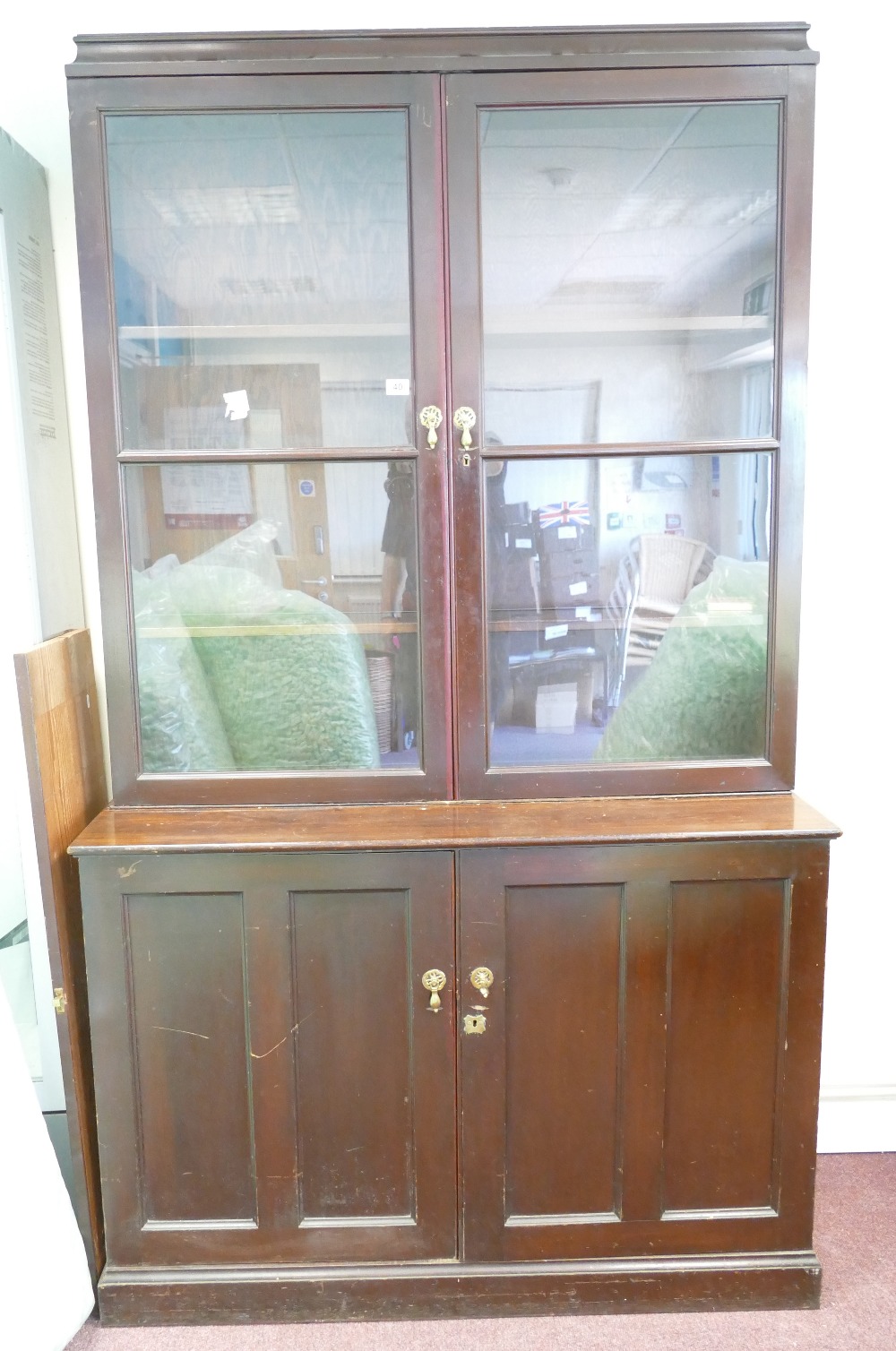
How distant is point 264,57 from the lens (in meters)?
1.50

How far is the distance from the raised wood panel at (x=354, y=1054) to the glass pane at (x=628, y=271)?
0.89 metres

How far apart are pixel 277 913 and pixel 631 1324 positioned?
0.98 metres

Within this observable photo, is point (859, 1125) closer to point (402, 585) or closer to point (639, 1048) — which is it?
point (639, 1048)

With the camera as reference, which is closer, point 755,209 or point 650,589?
point 755,209

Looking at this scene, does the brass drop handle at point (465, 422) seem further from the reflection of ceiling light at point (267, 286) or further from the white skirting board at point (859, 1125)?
the white skirting board at point (859, 1125)

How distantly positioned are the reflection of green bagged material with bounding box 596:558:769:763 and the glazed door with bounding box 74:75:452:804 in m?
0.38

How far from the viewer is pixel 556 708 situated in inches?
67.9

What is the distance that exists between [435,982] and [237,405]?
42.0 inches

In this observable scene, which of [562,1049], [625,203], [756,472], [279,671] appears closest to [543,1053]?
[562,1049]

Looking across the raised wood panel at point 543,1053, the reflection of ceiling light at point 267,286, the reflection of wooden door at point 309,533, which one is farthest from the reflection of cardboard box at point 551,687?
the reflection of ceiling light at point 267,286

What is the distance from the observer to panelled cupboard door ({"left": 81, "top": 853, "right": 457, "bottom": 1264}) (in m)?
1.56

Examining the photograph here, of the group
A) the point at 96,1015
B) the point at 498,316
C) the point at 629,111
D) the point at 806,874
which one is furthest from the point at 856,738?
the point at 96,1015

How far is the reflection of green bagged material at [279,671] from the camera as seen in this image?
67.5 inches

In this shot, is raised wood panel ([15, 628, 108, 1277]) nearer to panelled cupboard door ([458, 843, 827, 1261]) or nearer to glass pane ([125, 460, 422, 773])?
glass pane ([125, 460, 422, 773])
